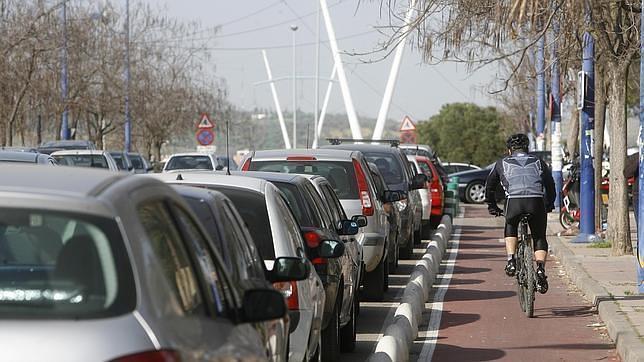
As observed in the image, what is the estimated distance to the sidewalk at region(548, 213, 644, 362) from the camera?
1102cm

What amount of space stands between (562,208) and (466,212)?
1333 cm

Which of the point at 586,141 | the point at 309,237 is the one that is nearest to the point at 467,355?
the point at 309,237

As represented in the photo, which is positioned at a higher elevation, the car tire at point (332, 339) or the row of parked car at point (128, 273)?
the row of parked car at point (128, 273)

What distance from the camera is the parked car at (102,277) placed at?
3.79 meters

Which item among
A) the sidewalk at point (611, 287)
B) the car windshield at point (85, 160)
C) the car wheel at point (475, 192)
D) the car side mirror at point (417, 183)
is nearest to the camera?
the sidewalk at point (611, 287)

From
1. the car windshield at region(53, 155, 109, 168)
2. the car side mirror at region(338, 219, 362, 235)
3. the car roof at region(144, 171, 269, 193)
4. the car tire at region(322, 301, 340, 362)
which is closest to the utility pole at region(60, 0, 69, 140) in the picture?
the car windshield at region(53, 155, 109, 168)

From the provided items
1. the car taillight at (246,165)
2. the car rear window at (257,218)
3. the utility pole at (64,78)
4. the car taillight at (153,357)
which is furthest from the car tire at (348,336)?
the utility pole at (64,78)

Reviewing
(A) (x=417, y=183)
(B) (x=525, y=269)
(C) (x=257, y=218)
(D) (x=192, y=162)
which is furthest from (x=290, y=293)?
(D) (x=192, y=162)

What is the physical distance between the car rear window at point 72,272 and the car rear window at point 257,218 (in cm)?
395

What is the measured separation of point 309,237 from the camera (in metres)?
9.77

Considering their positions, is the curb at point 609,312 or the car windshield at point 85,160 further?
the car windshield at point 85,160

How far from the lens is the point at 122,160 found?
1400 inches

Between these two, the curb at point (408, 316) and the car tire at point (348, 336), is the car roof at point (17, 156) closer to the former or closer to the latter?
the curb at point (408, 316)

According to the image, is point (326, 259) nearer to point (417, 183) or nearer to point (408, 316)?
point (408, 316)
